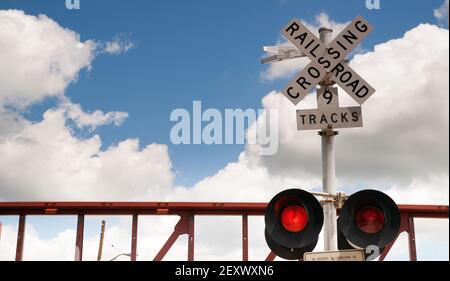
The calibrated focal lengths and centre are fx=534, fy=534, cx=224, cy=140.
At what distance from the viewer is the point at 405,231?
1570 cm

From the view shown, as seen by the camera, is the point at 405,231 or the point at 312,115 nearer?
the point at 312,115

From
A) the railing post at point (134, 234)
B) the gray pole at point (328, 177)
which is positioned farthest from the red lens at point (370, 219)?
the railing post at point (134, 234)

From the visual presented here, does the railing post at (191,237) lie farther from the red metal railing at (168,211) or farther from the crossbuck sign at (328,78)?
the crossbuck sign at (328,78)

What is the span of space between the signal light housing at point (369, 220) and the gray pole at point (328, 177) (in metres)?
0.56

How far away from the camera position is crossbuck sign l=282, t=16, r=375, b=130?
4266 millimetres

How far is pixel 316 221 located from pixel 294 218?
0.15 meters

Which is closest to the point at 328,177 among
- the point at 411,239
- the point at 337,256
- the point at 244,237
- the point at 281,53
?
the point at 337,256

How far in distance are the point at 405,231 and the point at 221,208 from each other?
5500 mm

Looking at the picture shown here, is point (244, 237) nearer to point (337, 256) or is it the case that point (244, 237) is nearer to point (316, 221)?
point (337, 256)

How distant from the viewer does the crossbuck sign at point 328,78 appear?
4266 mm

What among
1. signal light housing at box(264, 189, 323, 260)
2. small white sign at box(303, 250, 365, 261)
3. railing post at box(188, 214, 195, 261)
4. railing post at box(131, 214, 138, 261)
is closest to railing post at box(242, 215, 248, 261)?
railing post at box(188, 214, 195, 261)

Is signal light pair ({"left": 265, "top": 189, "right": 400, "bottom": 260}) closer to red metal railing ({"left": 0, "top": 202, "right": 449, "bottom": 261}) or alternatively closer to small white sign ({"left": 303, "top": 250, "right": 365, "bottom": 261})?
small white sign ({"left": 303, "top": 250, "right": 365, "bottom": 261})
